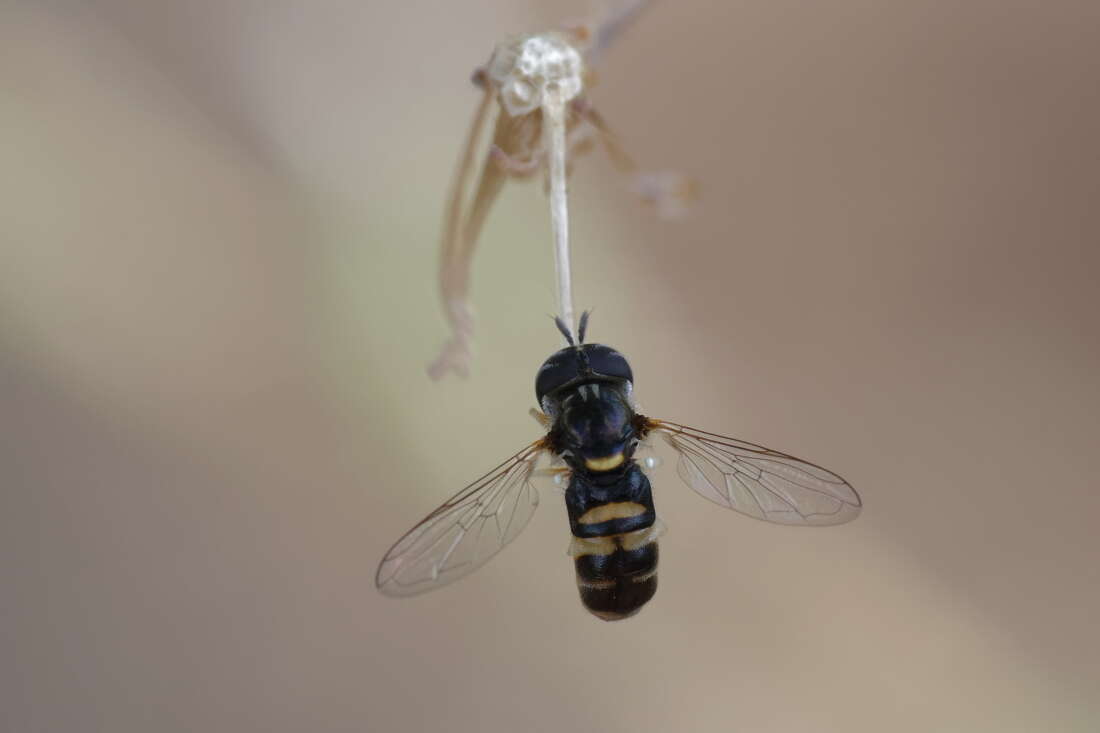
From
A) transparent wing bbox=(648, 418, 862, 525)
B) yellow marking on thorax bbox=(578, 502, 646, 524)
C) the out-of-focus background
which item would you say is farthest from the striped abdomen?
the out-of-focus background

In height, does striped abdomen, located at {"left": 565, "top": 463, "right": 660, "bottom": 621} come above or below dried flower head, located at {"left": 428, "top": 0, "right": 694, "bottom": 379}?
below

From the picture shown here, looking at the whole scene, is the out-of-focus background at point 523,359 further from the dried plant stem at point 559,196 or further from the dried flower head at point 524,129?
the dried plant stem at point 559,196

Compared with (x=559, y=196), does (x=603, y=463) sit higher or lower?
lower

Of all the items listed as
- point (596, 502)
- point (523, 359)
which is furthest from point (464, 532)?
point (523, 359)

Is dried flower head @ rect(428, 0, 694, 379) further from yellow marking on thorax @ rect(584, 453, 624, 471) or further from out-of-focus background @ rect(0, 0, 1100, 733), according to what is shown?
out-of-focus background @ rect(0, 0, 1100, 733)

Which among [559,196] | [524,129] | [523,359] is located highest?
[523,359]

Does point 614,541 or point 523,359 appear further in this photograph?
point 523,359

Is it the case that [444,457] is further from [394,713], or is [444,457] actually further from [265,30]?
[265,30]

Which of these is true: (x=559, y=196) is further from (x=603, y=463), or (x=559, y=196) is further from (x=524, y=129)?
(x=603, y=463)
